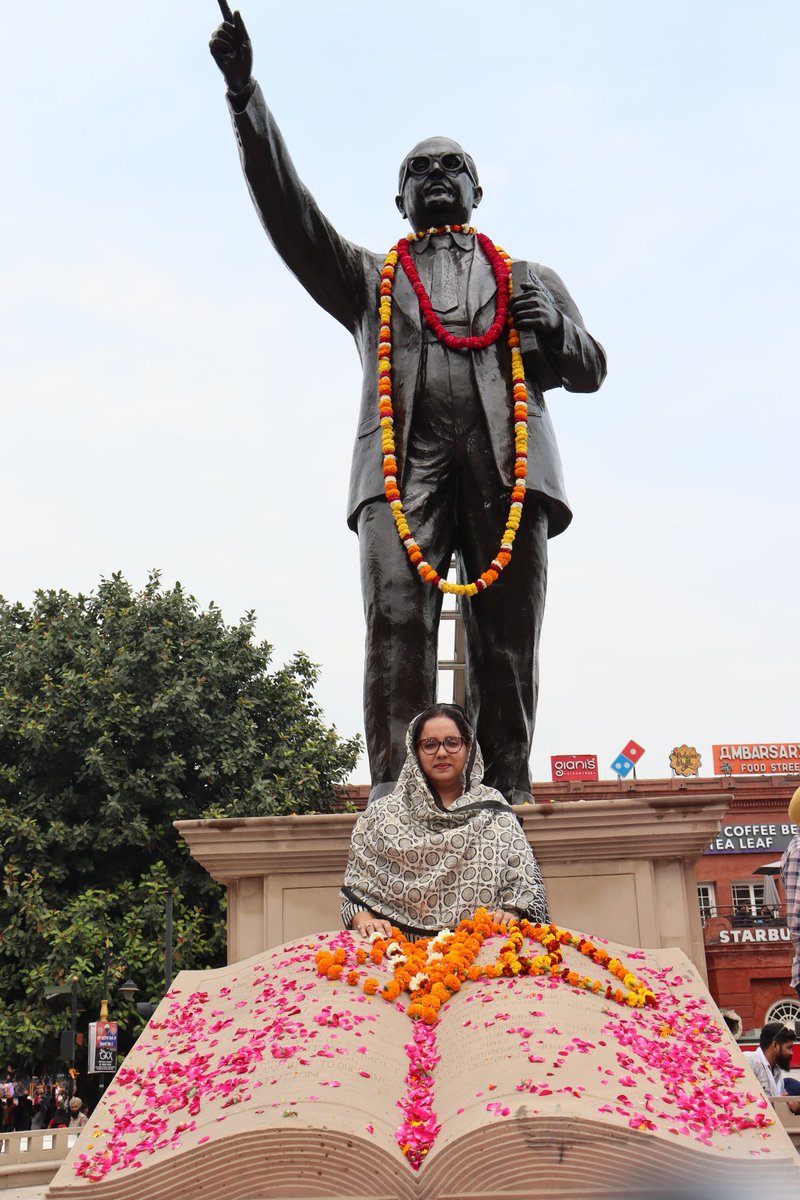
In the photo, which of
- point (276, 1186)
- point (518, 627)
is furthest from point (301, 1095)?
point (518, 627)

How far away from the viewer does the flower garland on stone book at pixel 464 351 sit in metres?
5.34

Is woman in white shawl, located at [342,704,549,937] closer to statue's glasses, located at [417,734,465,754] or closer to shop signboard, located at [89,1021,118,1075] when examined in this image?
statue's glasses, located at [417,734,465,754]

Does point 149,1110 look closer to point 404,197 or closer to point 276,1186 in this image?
point 276,1186

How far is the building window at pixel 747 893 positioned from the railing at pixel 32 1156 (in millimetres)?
29282

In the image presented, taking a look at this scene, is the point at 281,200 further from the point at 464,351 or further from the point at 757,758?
the point at 757,758

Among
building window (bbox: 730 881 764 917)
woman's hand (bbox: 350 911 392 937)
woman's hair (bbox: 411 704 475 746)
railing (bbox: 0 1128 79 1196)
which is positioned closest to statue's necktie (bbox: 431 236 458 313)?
woman's hair (bbox: 411 704 475 746)

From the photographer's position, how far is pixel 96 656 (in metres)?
19.2

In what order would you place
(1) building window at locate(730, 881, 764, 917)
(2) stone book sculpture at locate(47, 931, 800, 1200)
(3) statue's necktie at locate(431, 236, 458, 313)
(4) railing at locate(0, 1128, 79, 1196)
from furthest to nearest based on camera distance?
1. (1) building window at locate(730, 881, 764, 917)
2. (4) railing at locate(0, 1128, 79, 1196)
3. (3) statue's necktie at locate(431, 236, 458, 313)
4. (2) stone book sculpture at locate(47, 931, 800, 1200)

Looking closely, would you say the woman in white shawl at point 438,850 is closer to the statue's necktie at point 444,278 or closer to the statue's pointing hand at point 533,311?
the statue's pointing hand at point 533,311

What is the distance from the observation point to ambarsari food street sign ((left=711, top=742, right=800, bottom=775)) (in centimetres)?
3891

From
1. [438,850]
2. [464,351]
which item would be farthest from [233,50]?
[438,850]

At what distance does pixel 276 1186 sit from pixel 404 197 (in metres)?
4.33

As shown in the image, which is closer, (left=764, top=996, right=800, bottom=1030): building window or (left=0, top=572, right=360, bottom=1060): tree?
(left=0, top=572, right=360, bottom=1060): tree

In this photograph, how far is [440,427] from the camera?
18.4 ft
